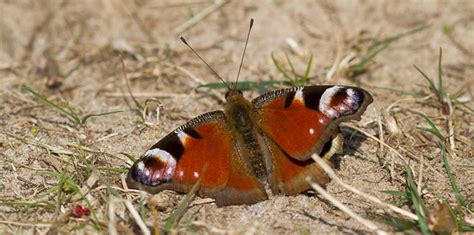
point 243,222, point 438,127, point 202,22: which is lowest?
point 243,222

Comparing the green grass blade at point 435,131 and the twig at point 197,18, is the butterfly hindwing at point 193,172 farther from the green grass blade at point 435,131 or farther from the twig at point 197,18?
the twig at point 197,18

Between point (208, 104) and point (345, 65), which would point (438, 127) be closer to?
point (345, 65)

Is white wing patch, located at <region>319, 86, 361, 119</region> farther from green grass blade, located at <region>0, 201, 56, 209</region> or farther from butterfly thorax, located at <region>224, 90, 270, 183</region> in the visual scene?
green grass blade, located at <region>0, 201, 56, 209</region>

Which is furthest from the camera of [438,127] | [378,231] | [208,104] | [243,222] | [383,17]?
[383,17]

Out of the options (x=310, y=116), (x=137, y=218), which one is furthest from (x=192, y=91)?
(x=137, y=218)

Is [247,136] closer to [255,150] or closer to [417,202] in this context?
[255,150]

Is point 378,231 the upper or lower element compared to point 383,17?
lower

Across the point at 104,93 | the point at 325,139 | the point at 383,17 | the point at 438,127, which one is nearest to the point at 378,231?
the point at 325,139
